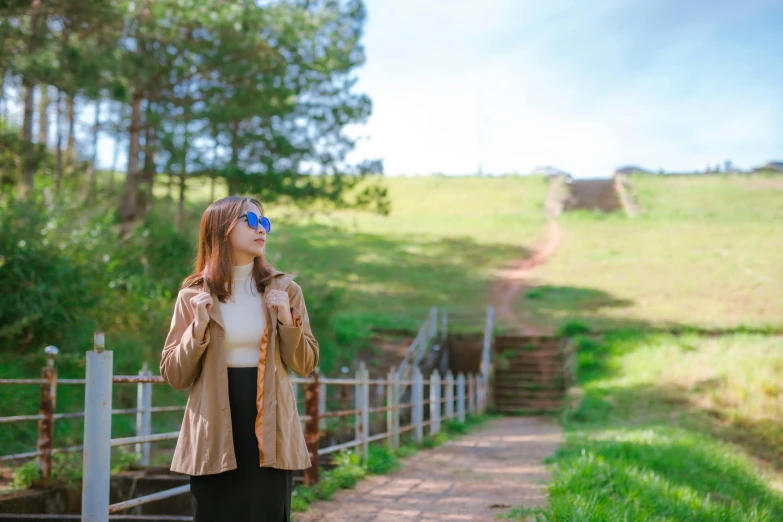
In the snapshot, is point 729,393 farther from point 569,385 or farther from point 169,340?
point 169,340

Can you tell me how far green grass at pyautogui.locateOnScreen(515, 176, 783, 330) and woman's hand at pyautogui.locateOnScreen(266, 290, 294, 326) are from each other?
56.3 ft

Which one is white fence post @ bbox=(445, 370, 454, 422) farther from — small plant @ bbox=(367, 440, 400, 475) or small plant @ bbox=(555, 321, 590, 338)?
small plant @ bbox=(555, 321, 590, 338)

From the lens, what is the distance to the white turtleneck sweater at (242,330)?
259 centimetres

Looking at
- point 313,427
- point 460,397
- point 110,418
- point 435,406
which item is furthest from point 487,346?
point 110,418

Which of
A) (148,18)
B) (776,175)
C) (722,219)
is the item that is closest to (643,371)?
(148,18)

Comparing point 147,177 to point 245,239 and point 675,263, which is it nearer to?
point 245,239

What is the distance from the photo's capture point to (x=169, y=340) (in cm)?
264

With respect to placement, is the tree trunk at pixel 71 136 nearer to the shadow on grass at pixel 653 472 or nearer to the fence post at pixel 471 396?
the fence post at pixel 471 396

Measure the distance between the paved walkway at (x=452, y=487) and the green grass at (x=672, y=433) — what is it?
1.11ft

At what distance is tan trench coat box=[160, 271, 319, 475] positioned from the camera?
2.50 meters

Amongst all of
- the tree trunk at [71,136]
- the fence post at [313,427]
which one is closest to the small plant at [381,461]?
the fence post at [313,427]

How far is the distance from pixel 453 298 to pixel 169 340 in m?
21.4

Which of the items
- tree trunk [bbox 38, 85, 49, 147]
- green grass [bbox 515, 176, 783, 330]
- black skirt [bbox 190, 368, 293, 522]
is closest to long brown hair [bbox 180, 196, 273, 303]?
black skirt [bbox 190, 368, 293, 522]

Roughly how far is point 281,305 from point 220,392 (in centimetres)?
37
